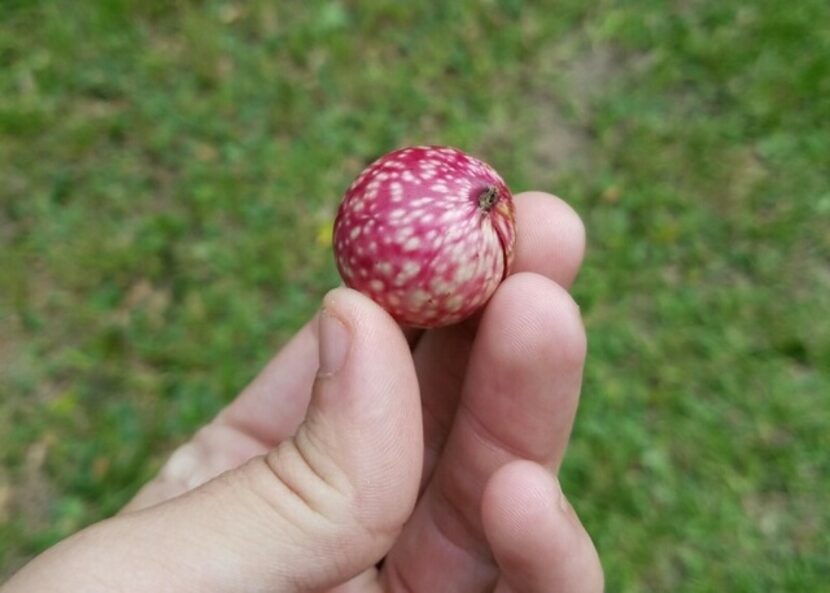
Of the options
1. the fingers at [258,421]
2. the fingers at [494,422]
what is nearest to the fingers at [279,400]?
the fingers at [258,421]

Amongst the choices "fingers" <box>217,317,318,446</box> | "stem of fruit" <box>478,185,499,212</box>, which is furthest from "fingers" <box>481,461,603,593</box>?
"fingers" <box>217,317,318,446</box>

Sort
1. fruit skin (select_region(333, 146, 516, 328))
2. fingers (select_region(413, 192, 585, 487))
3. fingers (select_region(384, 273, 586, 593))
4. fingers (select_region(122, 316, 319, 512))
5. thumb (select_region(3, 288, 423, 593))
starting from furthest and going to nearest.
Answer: fingers (select_region(122, 316, 319, 512))
fingers (select_region(413, 192, 585, 487))
fingers (select_region(384, 273, 586, 593))
fruit skin (select_region(333, 146, 516, 328))
thumb (select_region(3, 288, 423, 593))

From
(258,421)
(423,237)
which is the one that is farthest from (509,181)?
(423,237)

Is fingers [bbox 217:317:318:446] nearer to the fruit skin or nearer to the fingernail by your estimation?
the fruit skin

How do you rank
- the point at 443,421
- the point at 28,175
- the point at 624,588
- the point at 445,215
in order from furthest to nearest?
1. the point at 28,175
2. the point at 624,588
3. the point at 443,421
4. the point at 445,215

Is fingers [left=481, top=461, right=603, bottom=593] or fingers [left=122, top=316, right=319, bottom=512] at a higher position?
fingers [left=481, top=461, right=603, bottom=593]

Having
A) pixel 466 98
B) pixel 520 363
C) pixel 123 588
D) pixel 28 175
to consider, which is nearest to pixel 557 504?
pixel 520 363

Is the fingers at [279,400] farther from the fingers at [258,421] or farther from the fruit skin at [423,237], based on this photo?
the fruit skin at [423,237]

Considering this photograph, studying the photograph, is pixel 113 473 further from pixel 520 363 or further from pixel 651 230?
pixel 651 230
